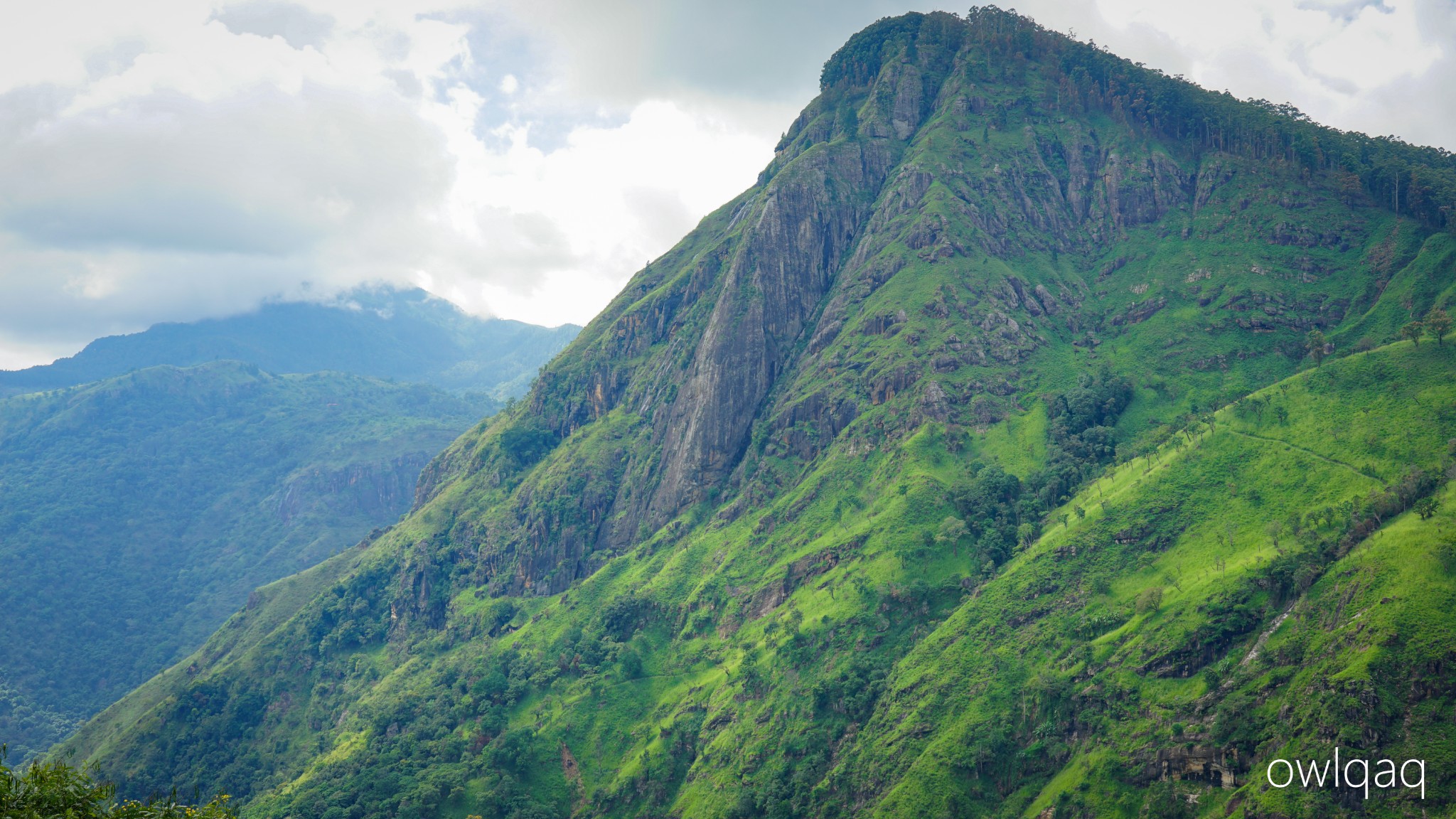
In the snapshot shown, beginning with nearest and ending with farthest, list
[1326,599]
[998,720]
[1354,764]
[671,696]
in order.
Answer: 1. [1354,764]
2. [1326,599]
3. [998,720]
4. [671,696]

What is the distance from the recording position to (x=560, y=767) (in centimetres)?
17175

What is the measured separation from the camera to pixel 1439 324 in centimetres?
15812

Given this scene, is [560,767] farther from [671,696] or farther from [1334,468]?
[1334,468]

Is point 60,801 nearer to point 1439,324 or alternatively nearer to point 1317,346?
point 1439,324

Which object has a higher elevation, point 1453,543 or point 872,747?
point 1453,543

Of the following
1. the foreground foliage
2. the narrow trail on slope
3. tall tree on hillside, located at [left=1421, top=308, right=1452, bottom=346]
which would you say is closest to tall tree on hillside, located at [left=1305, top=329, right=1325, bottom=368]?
tall tree on hillside, located at [left=1421, top=308, right=1452, bottom=346]

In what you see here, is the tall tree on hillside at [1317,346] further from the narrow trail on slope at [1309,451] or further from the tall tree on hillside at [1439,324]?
the narrow trail on slope at [1309,451]

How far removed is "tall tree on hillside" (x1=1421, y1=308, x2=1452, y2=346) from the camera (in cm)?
15750

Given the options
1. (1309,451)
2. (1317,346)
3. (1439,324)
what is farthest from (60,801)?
(1317,346)

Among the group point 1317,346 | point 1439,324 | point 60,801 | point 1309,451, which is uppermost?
point 1439,324

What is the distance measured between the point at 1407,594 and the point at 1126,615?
37.8 metres

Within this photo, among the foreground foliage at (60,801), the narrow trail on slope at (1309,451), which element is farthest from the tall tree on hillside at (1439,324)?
the foreground foliage at (60,801)

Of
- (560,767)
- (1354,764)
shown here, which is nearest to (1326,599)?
(1354,764)

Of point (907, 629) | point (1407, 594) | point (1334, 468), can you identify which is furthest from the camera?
point (907, 629)
